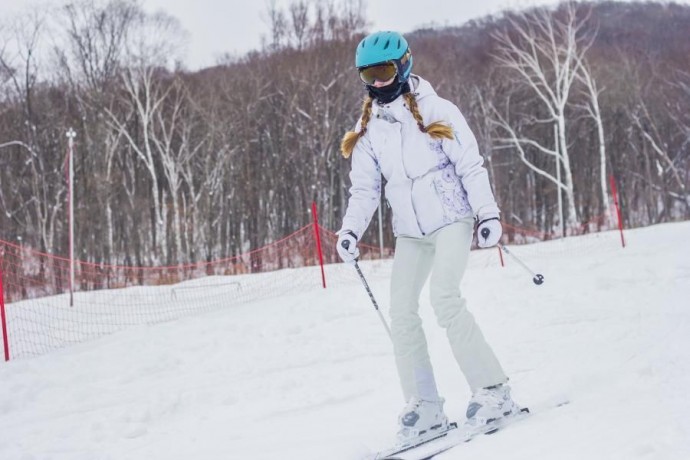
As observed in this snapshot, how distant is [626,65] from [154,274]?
2662 cm

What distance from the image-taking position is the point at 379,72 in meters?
3.46

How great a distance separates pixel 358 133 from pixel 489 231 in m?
0.91

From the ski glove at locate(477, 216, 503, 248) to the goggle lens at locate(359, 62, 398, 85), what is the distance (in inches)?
34.2

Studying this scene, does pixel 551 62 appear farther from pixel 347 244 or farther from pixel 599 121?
pixel 347 244

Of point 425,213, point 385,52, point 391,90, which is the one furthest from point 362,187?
point 385,52

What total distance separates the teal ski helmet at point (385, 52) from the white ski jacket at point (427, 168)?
4.8 inches

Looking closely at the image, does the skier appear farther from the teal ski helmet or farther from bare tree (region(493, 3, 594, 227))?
bare tree (region(493, 3, 594, 227))

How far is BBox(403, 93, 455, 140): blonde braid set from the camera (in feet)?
11.0

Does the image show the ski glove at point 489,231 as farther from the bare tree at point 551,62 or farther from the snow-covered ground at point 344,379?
the bare tree at point 551,62

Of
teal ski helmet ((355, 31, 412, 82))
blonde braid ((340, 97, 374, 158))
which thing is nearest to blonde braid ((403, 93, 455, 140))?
teal ski helmet ((355, 31, 412, 82))

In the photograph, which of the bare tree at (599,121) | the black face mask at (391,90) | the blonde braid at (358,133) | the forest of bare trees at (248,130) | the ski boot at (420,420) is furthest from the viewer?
the forest of bare trees at (248,130)

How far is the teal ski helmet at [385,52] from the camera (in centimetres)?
342

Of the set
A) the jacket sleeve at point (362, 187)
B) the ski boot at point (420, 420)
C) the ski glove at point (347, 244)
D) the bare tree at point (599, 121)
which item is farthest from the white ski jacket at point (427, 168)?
the bare tree at point (599, 121)

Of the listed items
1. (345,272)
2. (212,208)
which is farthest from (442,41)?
(345,272)
